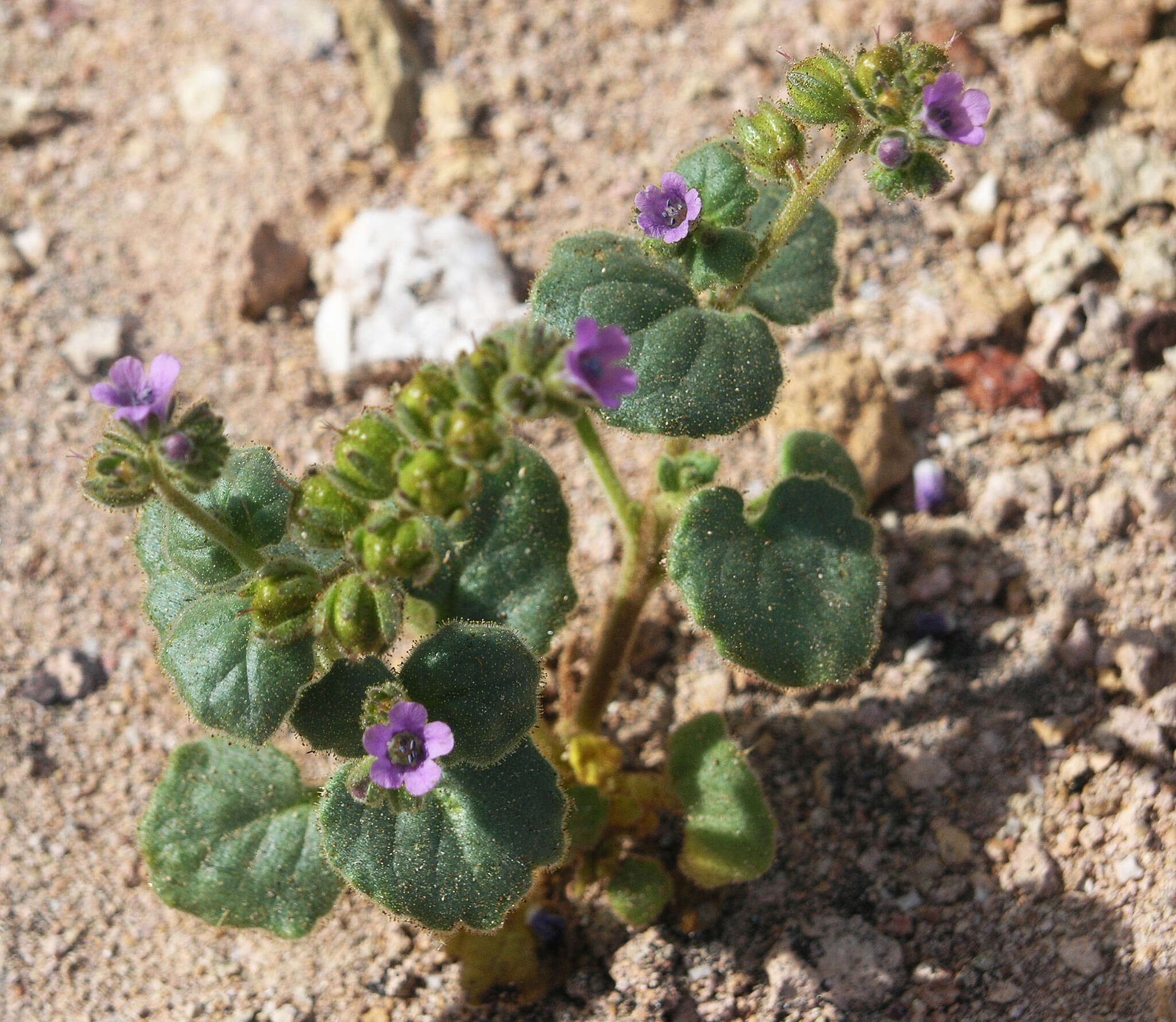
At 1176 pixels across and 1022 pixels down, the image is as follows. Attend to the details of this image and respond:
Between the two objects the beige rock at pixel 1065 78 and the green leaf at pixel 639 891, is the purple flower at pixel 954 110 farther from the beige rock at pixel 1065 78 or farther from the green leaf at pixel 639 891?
the beige rock at pixel 1065 78

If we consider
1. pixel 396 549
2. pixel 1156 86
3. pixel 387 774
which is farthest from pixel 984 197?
pixel 387 774

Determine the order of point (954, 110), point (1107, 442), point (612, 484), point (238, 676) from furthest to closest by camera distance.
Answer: point (1107, 442)
point (612, 484)
point (954, 110)
point (238, 676)

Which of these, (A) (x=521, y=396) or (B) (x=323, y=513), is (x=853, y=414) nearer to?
(A) (x=521, y=396)

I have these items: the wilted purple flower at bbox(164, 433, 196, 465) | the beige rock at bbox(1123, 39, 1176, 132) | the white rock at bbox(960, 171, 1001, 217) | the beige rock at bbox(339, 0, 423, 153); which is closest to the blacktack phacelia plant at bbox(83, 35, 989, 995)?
the wilted purple flower at bbox(164, 433, 196, 465)

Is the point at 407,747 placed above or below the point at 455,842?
above

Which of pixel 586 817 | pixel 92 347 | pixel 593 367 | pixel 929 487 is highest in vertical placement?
pixel 593 367

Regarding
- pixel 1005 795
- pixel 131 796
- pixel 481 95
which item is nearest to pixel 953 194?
pixel 481 95

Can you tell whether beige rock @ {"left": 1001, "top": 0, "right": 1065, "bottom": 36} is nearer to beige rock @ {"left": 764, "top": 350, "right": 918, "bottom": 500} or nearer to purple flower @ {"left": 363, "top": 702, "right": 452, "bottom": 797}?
beige rock @ {"left": 764, "top": 350, "right": 918, "bottom": 500}

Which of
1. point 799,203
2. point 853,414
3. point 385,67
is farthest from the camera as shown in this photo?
point 385,67

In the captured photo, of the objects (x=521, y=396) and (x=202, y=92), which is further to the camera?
(x=202, y=92)
